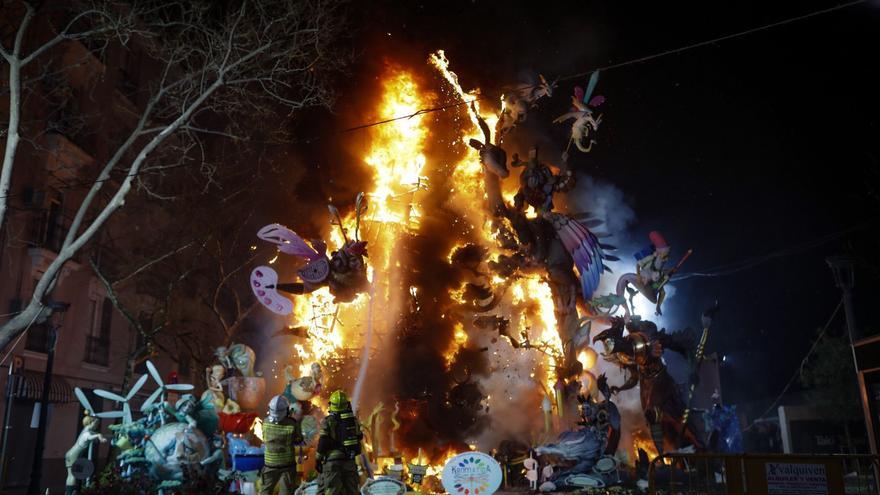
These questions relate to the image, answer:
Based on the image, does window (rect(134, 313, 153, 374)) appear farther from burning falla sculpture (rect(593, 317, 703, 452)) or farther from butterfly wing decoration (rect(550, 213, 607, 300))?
burning falla sculpture (rect(593, 317, 703, 452))

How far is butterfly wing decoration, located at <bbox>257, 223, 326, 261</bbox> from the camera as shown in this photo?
24.2m

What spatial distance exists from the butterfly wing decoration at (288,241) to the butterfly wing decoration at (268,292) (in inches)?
49.8

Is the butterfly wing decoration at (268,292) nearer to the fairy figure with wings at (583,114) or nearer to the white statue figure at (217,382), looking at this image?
the white statue figure at (217,382)

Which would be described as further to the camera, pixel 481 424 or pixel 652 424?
pixel 481 424

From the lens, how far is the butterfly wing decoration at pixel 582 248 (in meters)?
26.7

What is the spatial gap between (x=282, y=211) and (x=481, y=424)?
12705mm

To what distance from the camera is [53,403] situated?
25.0m

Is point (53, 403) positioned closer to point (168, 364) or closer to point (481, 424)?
point (168, 364)

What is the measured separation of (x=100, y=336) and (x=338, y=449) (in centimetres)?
2326

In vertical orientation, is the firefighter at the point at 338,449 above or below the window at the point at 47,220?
below

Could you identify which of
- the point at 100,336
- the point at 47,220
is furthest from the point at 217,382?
the point at 100,336

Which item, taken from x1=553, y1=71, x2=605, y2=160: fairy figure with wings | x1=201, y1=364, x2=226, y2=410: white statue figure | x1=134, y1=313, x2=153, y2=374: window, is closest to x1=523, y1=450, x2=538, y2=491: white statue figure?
x1=201, y1=364, x2=226, y2=410: white statue figure

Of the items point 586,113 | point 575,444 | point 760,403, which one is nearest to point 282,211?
point 586,113

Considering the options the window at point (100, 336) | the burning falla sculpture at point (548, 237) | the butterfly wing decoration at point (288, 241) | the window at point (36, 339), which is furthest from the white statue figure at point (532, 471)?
the window at point (100, 336)
